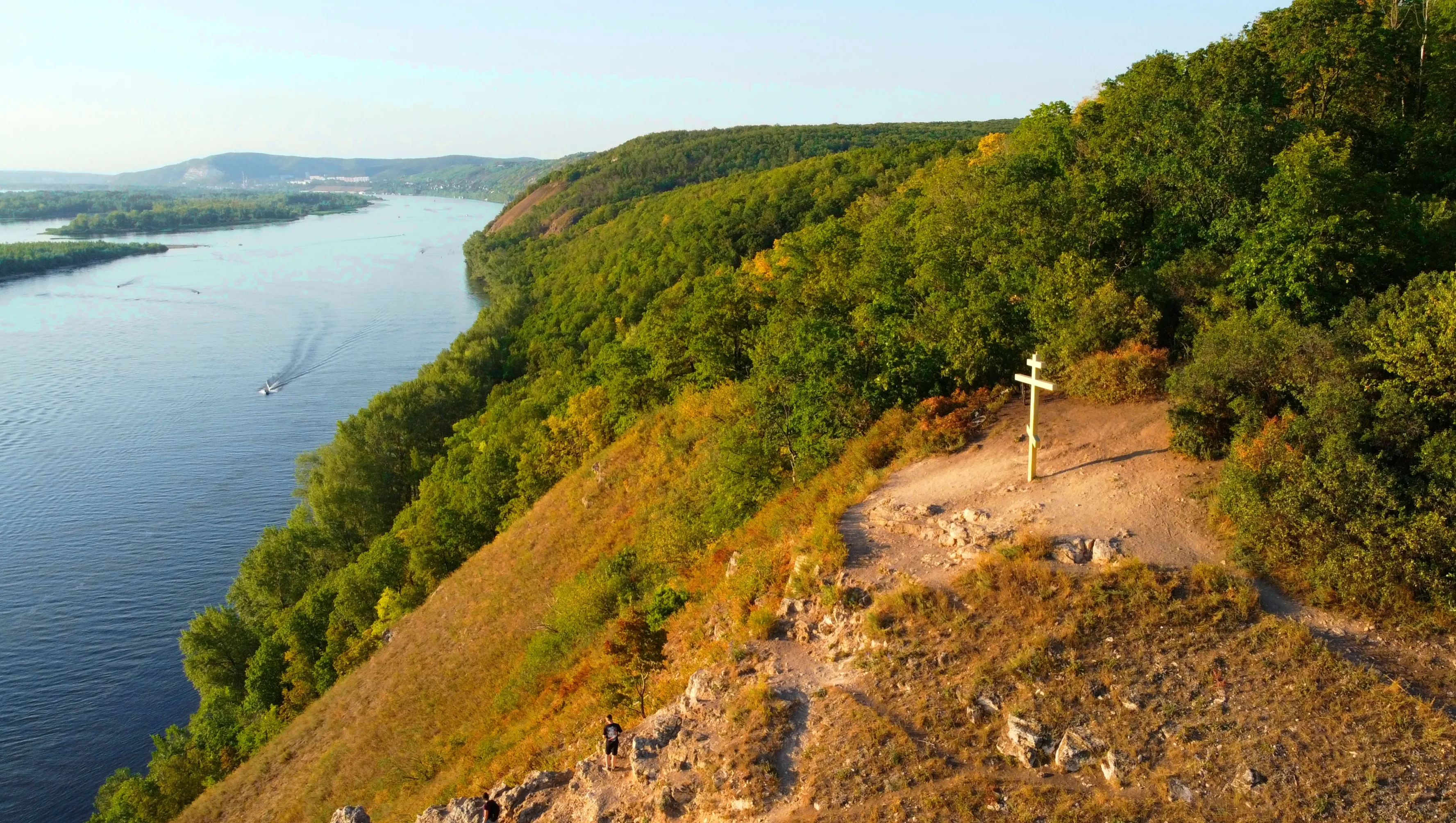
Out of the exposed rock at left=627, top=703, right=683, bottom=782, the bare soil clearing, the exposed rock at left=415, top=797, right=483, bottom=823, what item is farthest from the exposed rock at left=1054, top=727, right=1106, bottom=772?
the bare soil clearing

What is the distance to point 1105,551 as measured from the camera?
1312 cm

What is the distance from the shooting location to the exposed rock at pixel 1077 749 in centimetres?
1034

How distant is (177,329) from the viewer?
3302 inches

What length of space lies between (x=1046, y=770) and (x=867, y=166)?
72.4 metres

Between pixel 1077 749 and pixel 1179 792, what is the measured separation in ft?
3.72

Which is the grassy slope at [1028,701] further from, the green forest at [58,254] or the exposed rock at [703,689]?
the green forest at [58,254]

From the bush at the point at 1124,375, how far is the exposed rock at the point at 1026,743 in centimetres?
907

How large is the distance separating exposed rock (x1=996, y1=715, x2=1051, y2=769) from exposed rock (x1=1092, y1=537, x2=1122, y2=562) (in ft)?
10.8

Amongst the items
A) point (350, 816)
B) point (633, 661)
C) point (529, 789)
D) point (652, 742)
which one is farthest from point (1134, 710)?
point (350, 816)

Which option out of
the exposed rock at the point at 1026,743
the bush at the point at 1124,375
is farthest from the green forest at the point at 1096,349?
the exposed rock at the point at 1026,743

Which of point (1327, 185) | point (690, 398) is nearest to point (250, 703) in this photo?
point (690, 398)

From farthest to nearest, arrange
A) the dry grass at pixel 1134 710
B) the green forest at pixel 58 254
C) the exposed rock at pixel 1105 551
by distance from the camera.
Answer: the green forest at pixel 58 254, the exposed rock at pixel 1105 551, the dry grass at pixel 1134 710

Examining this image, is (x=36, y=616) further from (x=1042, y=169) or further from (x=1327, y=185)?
(x=1327, y=185)

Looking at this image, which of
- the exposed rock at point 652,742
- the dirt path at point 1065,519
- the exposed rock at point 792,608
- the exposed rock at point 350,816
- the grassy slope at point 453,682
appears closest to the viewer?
the dirt path at point 1065,519
